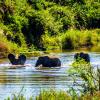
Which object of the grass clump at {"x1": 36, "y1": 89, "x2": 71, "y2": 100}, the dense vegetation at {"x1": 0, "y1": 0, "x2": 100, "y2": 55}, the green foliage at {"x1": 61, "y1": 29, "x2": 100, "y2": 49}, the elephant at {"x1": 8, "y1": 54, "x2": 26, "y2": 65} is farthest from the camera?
the green foliage at {"x1": 61, "y1": 29, "x2": 100, "y2": 49}

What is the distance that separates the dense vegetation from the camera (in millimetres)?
66188

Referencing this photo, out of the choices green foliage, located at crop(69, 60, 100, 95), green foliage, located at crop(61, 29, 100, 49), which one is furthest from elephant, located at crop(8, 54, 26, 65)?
green foliage, located at crop(61, 29, 100, 49)

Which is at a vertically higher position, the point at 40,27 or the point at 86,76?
the point at 86,76

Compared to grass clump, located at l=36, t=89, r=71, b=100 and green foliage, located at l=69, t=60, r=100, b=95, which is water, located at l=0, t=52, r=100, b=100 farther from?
grass clump, located at l=36, t=89, r=71, b=100

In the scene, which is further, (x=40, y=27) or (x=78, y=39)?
(x=78, y=39)

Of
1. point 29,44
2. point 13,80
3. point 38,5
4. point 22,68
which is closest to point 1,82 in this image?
point 13,80

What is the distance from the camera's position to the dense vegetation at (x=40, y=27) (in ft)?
217

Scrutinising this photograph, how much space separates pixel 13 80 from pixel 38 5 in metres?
49.6

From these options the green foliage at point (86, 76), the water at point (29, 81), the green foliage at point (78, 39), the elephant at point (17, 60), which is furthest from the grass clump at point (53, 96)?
the green foliage at point (78, 39)

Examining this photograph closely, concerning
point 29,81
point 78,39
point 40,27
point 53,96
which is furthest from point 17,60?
point 78,39

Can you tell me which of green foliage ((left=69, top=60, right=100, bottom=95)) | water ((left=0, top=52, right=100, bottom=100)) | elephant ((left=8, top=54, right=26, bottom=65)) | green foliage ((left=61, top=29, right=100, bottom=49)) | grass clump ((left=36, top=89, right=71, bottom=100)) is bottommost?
green foliage ((left=61, top=29, right=100, bottom=49))

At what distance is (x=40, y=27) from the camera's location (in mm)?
72750

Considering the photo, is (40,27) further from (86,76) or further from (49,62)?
(86,76)

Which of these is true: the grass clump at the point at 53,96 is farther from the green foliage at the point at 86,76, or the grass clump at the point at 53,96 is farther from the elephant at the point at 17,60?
the elephant at the point at 17,60
